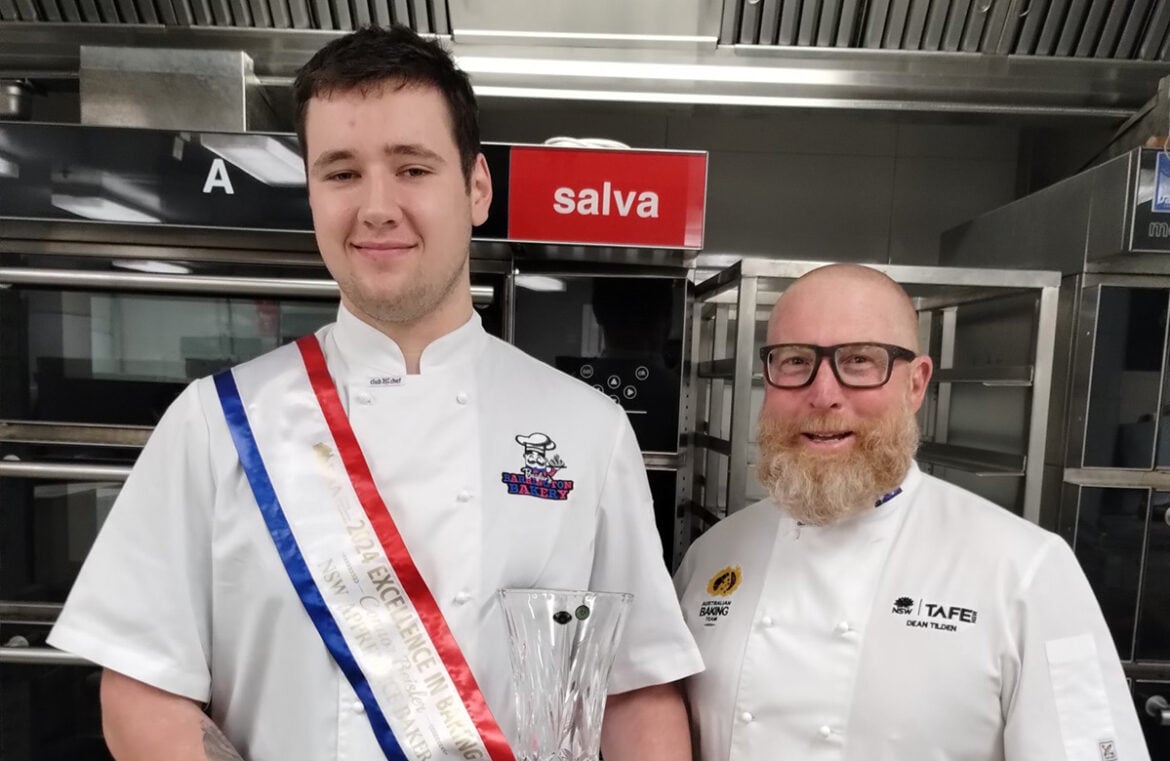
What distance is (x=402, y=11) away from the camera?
1.91 meters

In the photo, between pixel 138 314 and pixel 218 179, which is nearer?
pixel 218 179

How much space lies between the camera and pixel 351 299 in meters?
0.93

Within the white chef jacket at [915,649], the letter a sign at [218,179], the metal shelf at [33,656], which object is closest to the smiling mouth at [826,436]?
the white chef jacket at [915,649]

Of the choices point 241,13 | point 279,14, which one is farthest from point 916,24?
point 241,13

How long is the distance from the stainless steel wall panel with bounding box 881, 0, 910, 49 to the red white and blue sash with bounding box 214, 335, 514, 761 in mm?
1791

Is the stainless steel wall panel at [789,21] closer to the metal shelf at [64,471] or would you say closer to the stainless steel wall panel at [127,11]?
the stainless steel wall panel at [127,11]

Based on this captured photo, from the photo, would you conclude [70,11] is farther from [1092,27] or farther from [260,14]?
[1092,27]

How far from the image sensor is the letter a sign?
5.02ft

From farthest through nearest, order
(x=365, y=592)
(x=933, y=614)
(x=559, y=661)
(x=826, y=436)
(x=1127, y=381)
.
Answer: (x=1127, y=381) < (x=826, y=436) < (x=933, y=614) < (x=365, y=592) < (x=559, y=661)

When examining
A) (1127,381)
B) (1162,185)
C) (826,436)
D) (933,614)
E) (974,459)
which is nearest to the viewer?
(933,614)

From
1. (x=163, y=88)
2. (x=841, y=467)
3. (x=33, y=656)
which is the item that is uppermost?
(x=163, y=88)

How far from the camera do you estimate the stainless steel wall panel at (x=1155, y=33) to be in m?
1.83

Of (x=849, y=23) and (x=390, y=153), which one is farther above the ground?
(x=849, y=23)

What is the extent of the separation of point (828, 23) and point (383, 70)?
4.85 ft
